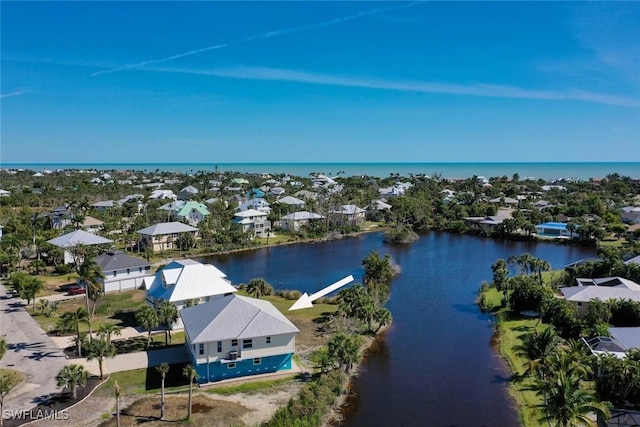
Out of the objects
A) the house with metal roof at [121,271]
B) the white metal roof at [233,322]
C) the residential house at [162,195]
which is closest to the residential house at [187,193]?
the residential house at [162,195]

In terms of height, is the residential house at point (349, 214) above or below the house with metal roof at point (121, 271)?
above

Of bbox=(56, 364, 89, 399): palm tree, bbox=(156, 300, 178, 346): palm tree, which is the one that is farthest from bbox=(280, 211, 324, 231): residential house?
bbox=(56, 364, 89, 399): palm tree

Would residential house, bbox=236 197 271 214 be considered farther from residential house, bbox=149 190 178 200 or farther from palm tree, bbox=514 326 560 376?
palm tree, bbox=514 326 560 376

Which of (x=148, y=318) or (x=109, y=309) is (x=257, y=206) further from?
(x=148, y=318)

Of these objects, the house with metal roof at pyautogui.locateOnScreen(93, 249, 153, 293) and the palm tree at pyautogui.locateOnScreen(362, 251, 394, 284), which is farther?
the palm tree at pyautogui.locateOnScreen(362, 251, 394, 284)

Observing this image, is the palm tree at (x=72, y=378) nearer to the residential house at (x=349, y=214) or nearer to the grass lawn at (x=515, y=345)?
the grass lawn at (x=515, y=345)

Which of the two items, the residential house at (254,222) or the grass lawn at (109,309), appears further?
the residential house at (254,222)
